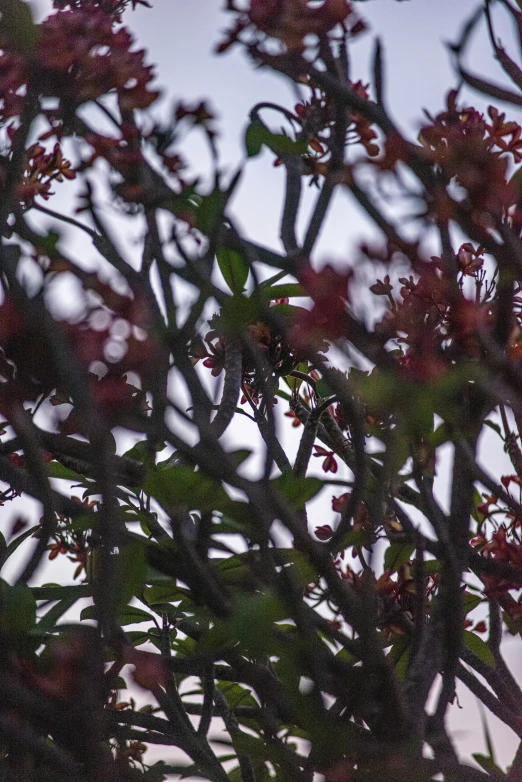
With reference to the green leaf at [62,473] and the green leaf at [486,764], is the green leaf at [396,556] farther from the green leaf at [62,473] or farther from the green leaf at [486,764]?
the green leaf at [62,473]

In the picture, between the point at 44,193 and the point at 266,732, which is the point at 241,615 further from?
the point at 44,193

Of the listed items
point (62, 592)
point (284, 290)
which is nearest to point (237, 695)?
point (62, 592)

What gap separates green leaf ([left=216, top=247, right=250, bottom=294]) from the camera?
0.98 m

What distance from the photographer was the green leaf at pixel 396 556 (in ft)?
3.67

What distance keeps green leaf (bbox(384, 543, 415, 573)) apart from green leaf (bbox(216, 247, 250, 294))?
0.41 metres

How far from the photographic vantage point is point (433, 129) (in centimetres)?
82

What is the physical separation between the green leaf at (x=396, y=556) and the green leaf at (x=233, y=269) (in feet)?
1.34

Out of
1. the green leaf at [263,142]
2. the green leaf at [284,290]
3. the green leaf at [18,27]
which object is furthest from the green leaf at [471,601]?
the green leaf at [18,27]

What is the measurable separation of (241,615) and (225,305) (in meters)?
0.22

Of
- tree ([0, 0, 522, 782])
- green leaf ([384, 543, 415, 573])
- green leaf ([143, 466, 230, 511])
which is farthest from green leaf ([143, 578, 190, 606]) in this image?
green leaf ([143, 466, 230, 511])

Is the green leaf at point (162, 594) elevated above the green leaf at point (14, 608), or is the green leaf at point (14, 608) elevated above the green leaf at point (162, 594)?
the green leaf at point (162, 594)

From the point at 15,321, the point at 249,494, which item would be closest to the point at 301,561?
the point at 249,494

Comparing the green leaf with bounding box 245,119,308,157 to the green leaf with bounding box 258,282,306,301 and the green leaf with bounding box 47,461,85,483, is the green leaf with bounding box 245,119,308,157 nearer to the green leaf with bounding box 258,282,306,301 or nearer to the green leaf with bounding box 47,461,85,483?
the green leaf with bounding box 258,282,306,301

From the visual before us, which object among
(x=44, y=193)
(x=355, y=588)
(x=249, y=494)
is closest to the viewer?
(x=249, y=494)
